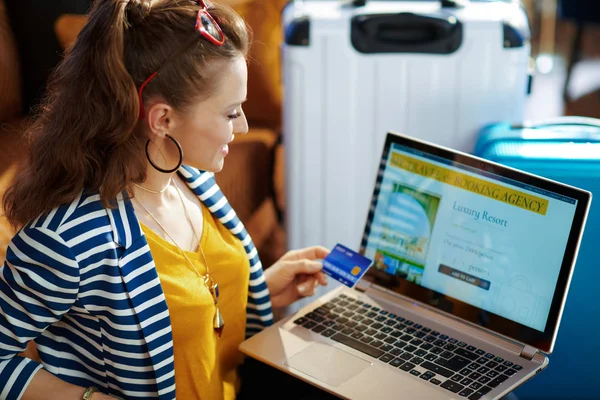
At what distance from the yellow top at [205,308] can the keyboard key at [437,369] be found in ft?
1.08

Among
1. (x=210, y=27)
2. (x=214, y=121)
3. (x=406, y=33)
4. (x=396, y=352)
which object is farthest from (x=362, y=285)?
(x=406, y=33)

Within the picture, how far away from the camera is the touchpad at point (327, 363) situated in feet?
3.83

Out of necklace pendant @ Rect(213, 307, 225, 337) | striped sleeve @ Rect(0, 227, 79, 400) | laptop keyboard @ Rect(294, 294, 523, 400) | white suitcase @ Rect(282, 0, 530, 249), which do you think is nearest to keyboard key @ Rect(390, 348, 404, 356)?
laptop keyboard @ Rect(294, 294, 523, 400)

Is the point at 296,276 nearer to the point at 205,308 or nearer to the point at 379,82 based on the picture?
the point at 205,308

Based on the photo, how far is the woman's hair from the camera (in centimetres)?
108

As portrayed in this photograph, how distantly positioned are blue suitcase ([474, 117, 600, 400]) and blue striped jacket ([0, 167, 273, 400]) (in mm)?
675

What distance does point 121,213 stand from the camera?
1138mm

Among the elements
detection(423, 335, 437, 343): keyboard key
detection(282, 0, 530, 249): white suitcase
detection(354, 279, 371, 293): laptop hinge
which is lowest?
detection(423, 335, 437, 343): keyboard key

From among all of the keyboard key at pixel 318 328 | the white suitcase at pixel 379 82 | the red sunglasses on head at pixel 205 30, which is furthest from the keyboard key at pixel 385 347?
the white suitcase at pixel 379 82

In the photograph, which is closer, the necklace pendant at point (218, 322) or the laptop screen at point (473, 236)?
the laptop screen at point (473, 236)

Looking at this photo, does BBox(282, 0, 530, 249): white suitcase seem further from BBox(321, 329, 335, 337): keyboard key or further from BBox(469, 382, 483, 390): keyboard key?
BBox(469, 382, 483, 390): keyboard key

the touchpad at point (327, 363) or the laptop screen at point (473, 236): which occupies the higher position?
the laptop screen at point (473, 236)

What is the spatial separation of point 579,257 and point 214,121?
674 mm

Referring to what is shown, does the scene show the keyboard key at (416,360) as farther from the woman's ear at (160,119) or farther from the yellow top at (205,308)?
the woman's ear at (160,119)
